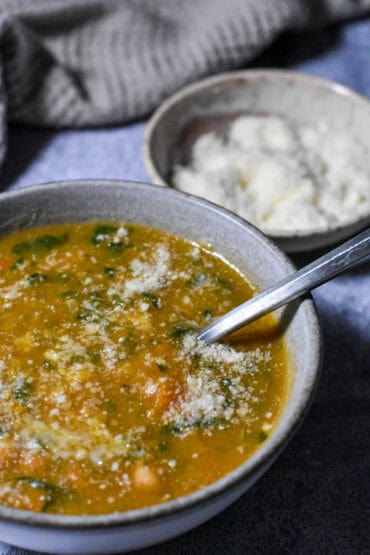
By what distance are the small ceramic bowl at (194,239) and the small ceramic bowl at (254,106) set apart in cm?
78

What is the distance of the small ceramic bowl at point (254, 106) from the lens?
2.83m

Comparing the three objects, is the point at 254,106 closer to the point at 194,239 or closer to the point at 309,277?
the point at 194,239

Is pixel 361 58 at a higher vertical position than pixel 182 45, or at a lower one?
lower

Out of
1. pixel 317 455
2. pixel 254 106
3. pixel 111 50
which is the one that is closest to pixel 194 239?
pixel 317 455

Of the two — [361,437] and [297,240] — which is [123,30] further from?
[361,437]

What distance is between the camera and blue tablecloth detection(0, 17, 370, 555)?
1678 mm

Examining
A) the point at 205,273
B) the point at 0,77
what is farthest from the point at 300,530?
the point at 0,77

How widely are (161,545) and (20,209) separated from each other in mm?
918

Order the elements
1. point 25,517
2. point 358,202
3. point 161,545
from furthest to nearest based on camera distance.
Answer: point 358,202 → point 161,545 → point 25,517

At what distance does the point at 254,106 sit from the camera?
302cm

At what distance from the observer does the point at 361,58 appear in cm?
350

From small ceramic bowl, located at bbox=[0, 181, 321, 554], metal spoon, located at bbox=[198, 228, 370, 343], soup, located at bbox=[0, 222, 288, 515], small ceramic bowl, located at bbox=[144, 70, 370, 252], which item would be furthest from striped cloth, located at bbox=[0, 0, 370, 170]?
metal spoon, located at bbox=[198, 228, 370, 343]

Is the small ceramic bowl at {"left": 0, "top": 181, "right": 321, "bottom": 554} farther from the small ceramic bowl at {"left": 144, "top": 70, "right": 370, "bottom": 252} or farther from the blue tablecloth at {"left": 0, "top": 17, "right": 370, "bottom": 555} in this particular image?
the small ceramic bowl at {"left": 144, "top": 70, "right": 370, "bottom": 252}

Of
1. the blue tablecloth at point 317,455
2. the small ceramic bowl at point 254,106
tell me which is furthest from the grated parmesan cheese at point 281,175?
the blue tablecloth at point 317,455
